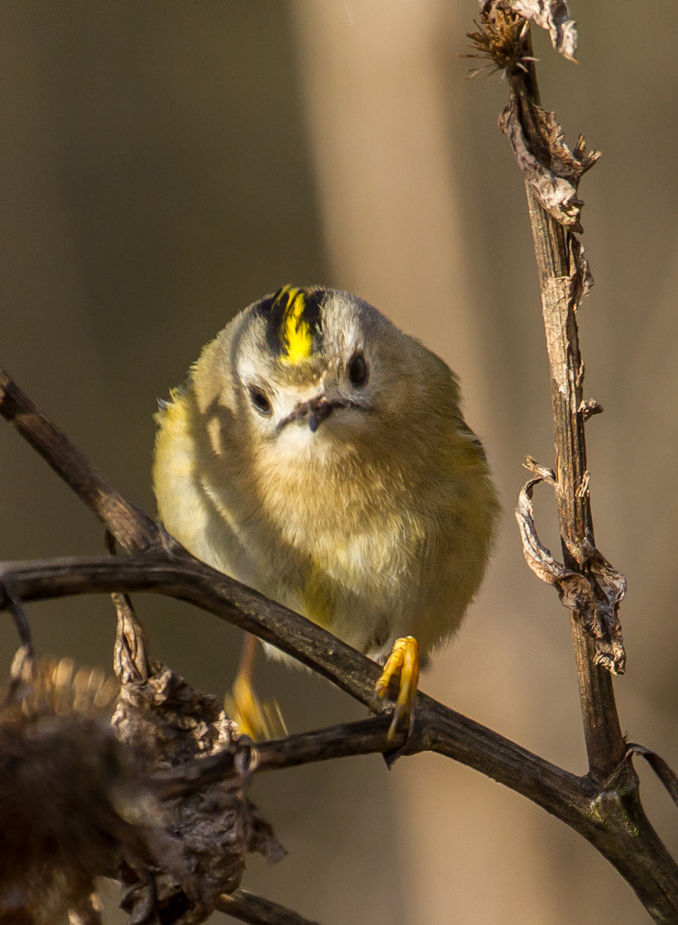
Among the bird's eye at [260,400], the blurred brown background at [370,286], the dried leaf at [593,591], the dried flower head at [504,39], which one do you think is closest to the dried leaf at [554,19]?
the dried flower head at [504,39]

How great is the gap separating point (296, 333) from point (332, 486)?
270 mm

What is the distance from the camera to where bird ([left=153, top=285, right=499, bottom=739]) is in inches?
66.4

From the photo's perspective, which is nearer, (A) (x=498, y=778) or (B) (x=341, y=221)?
(A) (x=498, y=778)

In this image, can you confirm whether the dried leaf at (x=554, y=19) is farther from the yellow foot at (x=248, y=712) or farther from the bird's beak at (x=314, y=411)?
the yellow foot at (x=248, y=712)

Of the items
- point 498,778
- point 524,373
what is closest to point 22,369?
point 524,373

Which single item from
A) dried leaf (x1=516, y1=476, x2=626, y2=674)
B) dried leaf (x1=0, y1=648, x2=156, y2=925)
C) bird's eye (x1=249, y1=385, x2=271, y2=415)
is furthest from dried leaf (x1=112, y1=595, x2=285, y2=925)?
bird's eye (x1=249, y1=385, x2=271, y2=415)

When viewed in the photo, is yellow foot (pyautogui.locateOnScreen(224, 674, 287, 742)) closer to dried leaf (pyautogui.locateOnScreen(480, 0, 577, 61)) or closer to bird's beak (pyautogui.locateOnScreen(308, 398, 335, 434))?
bird's beak (pyautogui.locateOnScreen(308, 398, 335, 434))

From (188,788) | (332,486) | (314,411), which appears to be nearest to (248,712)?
(332,486)

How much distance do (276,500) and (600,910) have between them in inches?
72.0

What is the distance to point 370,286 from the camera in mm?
3111

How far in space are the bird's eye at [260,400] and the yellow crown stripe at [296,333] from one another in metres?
0.09

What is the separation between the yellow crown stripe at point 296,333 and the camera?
1.67 meters

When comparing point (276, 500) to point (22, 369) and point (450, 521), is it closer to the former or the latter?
point (450, 521)

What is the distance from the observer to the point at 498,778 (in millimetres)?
1026
